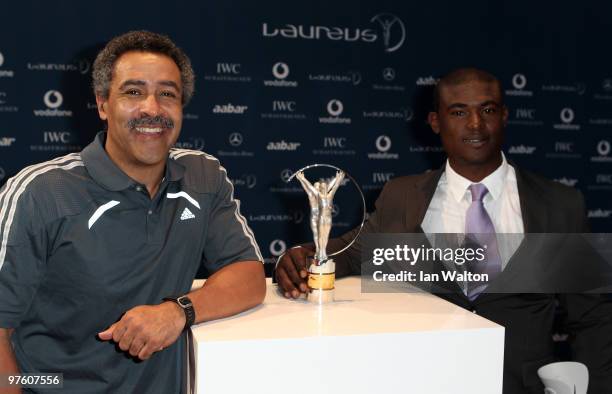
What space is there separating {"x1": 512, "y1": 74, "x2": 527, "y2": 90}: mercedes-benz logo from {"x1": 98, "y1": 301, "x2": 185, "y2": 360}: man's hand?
157 inches

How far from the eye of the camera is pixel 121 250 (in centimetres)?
160

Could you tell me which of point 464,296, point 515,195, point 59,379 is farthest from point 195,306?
point 515,195

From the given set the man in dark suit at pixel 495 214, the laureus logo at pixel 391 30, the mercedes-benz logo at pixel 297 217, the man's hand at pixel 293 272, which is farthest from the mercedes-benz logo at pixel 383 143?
the man's hand at pixel 293 272

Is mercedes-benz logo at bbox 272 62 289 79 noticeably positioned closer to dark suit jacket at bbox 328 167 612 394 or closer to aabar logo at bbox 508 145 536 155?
aabar logo at bbox 508 145 536 155

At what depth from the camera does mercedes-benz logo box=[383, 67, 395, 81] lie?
14.9 ft

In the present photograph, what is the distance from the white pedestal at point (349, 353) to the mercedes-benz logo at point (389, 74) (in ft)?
10.6

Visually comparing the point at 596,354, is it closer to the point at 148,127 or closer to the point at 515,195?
the point at 515,195

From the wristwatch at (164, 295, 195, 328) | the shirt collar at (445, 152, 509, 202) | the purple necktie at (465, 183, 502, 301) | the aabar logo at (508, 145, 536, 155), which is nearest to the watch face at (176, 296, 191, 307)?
the wristwatch at (164, 295, 195, 328)

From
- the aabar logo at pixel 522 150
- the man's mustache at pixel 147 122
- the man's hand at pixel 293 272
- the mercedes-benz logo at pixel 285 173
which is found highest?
the aabar logo at pixel 522 150

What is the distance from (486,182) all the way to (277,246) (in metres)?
2.48

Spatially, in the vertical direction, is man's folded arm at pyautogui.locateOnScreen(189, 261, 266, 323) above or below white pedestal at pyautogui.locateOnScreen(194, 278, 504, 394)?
above

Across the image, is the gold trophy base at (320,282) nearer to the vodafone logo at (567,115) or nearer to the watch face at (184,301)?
the watch face at (184,301)

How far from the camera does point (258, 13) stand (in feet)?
14.2

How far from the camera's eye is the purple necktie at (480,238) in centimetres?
206
